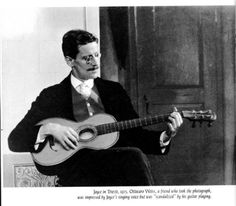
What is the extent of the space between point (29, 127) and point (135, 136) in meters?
0.42

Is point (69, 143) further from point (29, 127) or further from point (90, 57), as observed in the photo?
point (90, 57)

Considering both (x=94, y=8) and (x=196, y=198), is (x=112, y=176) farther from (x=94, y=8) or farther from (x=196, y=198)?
(x=94, y=8)

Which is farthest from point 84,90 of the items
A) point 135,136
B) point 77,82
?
point 135,136

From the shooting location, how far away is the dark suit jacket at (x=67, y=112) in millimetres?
1412

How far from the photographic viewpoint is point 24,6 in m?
1.45

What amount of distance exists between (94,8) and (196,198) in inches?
33.7

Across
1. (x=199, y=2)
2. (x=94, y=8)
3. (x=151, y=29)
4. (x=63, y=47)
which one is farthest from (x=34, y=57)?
(x=199, y=2)

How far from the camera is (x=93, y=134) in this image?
1.39 metres

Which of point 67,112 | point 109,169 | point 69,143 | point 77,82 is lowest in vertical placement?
point 109,169

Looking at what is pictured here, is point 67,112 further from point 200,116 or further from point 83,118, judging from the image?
point 200,116

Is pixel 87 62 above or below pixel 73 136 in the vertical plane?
above

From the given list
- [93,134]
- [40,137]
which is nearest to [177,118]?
[93,134]

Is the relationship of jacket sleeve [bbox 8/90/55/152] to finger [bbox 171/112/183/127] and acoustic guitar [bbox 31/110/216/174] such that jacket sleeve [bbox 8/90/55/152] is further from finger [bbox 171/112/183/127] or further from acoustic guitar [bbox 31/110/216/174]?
finger [bbox 171/112/183/127]

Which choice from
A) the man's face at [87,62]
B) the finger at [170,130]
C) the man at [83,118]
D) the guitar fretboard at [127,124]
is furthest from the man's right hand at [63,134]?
the finger at [170,130]
